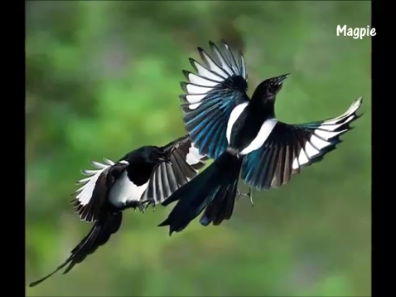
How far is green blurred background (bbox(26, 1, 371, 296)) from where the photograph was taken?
1.15 meters

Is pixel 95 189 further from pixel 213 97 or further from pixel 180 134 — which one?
pixel 213 97

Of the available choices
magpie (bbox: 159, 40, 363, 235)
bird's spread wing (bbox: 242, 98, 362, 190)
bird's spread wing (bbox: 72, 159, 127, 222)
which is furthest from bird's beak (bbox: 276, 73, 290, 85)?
bird's spread wing (bbox: 72, 159, 127, 222)

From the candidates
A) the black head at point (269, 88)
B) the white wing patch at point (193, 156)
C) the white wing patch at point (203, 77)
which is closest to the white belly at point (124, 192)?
the white wing patch at point (193, 156)

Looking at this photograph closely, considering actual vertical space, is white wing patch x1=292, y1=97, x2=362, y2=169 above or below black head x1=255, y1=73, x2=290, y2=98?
below

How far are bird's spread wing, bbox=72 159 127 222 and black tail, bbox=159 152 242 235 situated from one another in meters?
0.15

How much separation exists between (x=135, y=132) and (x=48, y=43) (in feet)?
1.05

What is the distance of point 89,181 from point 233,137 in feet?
1.25

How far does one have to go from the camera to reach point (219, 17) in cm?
120

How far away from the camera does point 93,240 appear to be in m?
1.15

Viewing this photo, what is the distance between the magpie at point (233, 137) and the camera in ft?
3.83

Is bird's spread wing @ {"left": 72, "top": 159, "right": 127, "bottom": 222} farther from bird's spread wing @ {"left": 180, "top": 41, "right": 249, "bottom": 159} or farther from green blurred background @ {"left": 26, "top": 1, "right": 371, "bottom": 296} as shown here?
bird's spread wing @ {"left": 180, "top": 41, "right": 249, "bottom": 159}

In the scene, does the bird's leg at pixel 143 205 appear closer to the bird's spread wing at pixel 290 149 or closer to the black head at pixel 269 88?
the bird's spread wing at pixel 290 149

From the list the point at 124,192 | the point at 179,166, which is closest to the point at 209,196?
the point at 179,166
